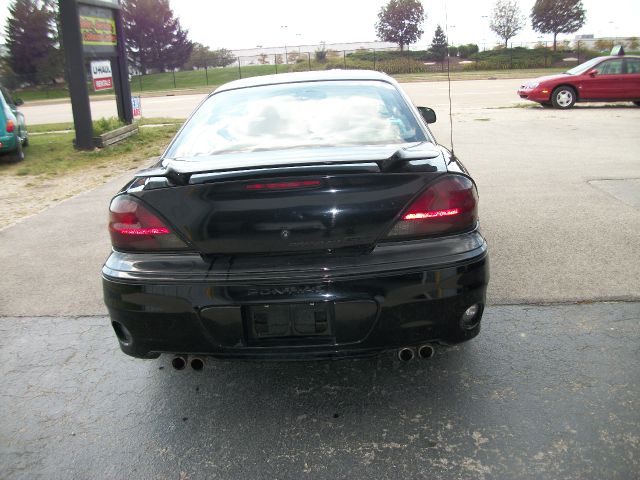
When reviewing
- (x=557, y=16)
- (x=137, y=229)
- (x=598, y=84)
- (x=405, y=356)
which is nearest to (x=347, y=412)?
(x=405, y=356)

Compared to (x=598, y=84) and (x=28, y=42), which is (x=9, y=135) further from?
(x=28, y=42)

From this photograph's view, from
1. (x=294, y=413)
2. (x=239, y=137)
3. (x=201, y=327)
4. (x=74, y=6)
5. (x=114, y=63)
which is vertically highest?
(x=74, y=6)

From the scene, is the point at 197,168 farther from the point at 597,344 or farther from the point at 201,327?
the point at 597,344

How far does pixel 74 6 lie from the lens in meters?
11.2

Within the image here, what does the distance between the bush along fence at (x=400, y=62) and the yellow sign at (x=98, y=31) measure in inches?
1210

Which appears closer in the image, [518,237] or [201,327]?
[201,327]

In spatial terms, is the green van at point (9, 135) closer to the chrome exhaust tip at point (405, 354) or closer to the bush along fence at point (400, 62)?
the chrome exhaust tip at point (405, 354)

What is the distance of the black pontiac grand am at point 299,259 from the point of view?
8.12 ft

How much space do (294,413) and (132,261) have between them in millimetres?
1030

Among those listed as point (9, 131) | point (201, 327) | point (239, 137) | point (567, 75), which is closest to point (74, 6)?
point (9, 131)

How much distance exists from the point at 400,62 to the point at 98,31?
38567 mm

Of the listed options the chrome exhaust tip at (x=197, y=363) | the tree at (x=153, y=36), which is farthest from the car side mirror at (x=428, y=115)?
the tree at (x=153, y=36)

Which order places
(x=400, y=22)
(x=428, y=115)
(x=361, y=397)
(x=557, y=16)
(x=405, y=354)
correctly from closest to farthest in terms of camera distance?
(x=405, y=354), (x=361, y=397), (x=428, y=115), (x=557, y=16), (x=400, y=22)

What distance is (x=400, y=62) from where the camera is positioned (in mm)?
48031
